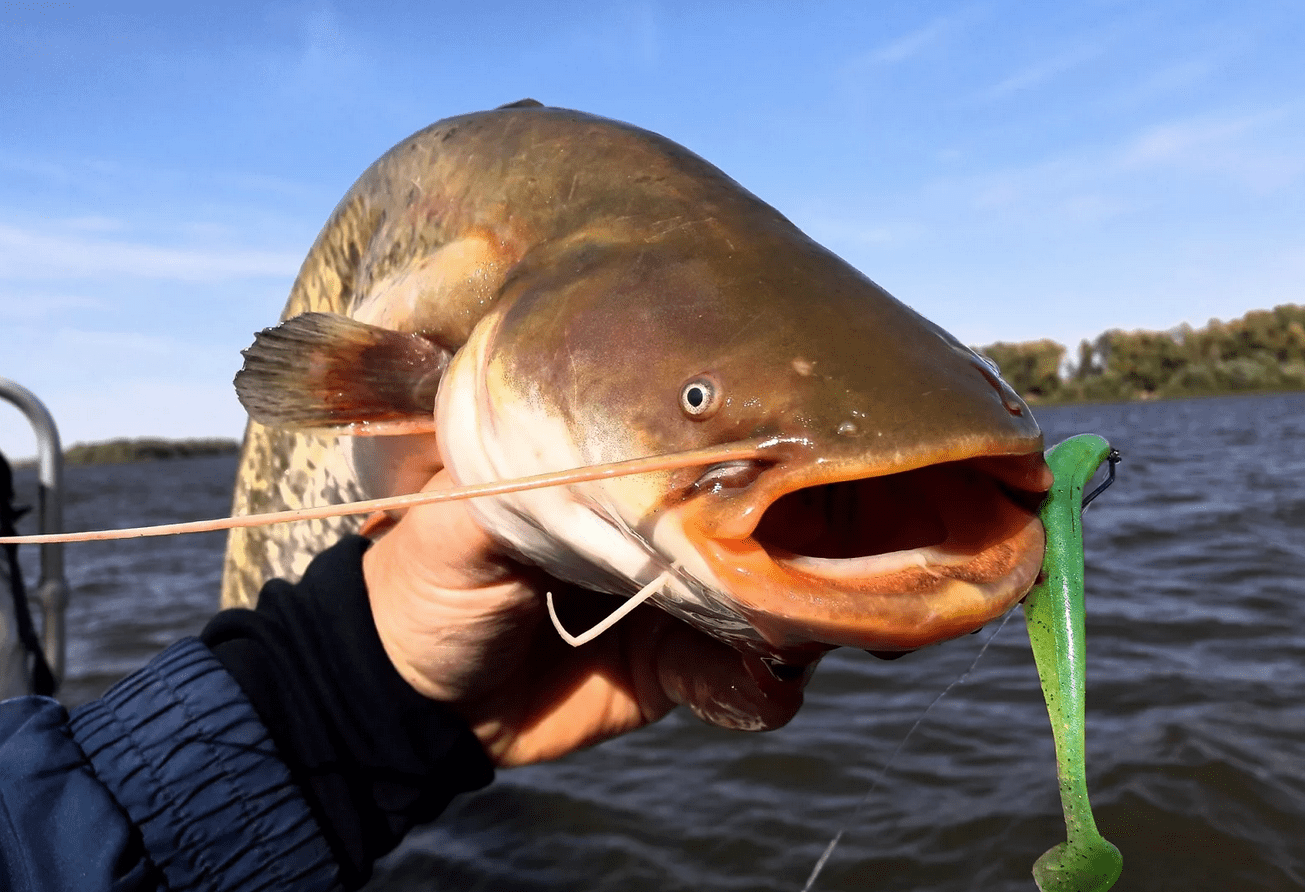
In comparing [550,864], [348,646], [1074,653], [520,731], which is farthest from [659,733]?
[1074,653]

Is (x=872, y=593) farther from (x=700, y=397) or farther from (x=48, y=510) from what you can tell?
(x=48, y=510)

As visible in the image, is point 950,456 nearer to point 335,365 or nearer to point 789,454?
point 789,454

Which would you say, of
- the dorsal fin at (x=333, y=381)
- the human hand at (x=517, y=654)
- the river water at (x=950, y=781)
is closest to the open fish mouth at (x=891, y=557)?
the human hand at (x=517, y=654)

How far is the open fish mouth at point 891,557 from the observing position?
3.54 ft

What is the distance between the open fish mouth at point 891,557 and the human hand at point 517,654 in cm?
42

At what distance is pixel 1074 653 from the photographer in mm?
1347

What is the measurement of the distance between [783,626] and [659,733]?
14.4ft

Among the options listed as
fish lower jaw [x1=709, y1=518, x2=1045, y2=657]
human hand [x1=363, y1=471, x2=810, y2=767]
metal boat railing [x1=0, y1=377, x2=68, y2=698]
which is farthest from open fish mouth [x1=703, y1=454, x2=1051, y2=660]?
metal boat railing [x1=0, y1=377, x2=68, y2=698]

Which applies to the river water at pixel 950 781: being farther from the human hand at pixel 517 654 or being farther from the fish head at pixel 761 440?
the fish head at pixel 761 440

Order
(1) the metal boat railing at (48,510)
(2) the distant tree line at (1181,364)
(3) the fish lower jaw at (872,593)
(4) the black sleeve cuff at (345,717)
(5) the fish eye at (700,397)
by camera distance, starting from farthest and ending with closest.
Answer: (2) the distant tree line at (1181,364)
(1) the metal boat railing at (48,510)
(4) the black sleeve cuff at (345,717)
(5) the fish eye at (700,397)
(3) the fish lower jaw at (872,593)

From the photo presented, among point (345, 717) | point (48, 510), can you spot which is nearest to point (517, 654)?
point (345, 717)

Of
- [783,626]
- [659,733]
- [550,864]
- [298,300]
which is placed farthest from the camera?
[659,733]

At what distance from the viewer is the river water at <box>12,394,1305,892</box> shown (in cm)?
365

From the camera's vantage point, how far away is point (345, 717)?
1736 mm
